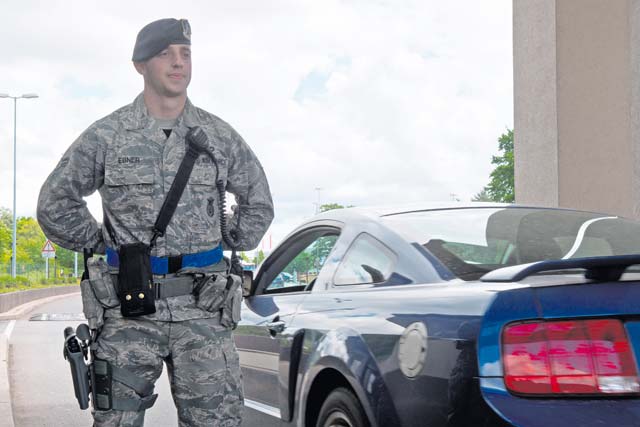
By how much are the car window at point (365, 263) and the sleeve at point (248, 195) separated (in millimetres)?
410

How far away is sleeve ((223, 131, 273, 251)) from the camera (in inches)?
160

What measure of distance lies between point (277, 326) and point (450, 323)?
5.34 ft

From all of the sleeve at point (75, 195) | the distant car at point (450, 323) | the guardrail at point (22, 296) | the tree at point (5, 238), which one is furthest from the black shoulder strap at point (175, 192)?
the tree at point (5, 238)

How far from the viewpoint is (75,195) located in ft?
13.0

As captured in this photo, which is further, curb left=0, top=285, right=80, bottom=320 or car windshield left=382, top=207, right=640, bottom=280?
curb left=0, top=285, right=80, bottom=320

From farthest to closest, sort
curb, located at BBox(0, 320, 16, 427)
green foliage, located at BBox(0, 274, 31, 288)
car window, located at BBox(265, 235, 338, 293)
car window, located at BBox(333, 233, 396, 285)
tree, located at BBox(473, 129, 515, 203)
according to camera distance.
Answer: tree, located at BBox(473, 129, 515, 203)
green foliage, located at BBox(0, 274, 31, 288)
curb, located at BBox(0, 320, 16, 427)
car window, located at BBox(265, 235, 338, 293)
car window, located at BBox(333, 233, 396, 285)

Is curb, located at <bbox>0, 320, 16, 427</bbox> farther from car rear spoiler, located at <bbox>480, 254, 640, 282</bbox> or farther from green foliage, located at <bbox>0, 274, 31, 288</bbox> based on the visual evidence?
green foliage, located at <bbox>0, 274, 31, 288</bbox>

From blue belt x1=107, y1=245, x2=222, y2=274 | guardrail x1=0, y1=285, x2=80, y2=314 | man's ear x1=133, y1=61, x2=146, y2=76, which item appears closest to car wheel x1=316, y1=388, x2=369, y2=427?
blue belt x1=107, y1=245, x2=222, y2=274

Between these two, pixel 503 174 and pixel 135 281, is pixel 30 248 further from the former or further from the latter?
pixel 135 281

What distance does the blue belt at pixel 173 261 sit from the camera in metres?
3.81

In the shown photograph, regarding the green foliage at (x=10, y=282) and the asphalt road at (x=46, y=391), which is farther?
the green foliage at (x=10, y=282)

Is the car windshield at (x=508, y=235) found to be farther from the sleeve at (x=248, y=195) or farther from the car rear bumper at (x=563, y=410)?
the car rear bumper at (x=563, y=410)

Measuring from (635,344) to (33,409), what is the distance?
23.3 ft

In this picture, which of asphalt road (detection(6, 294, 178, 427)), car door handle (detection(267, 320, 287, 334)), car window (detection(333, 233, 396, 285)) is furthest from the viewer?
asphalt road (detection(6, 294, 178, 427))
